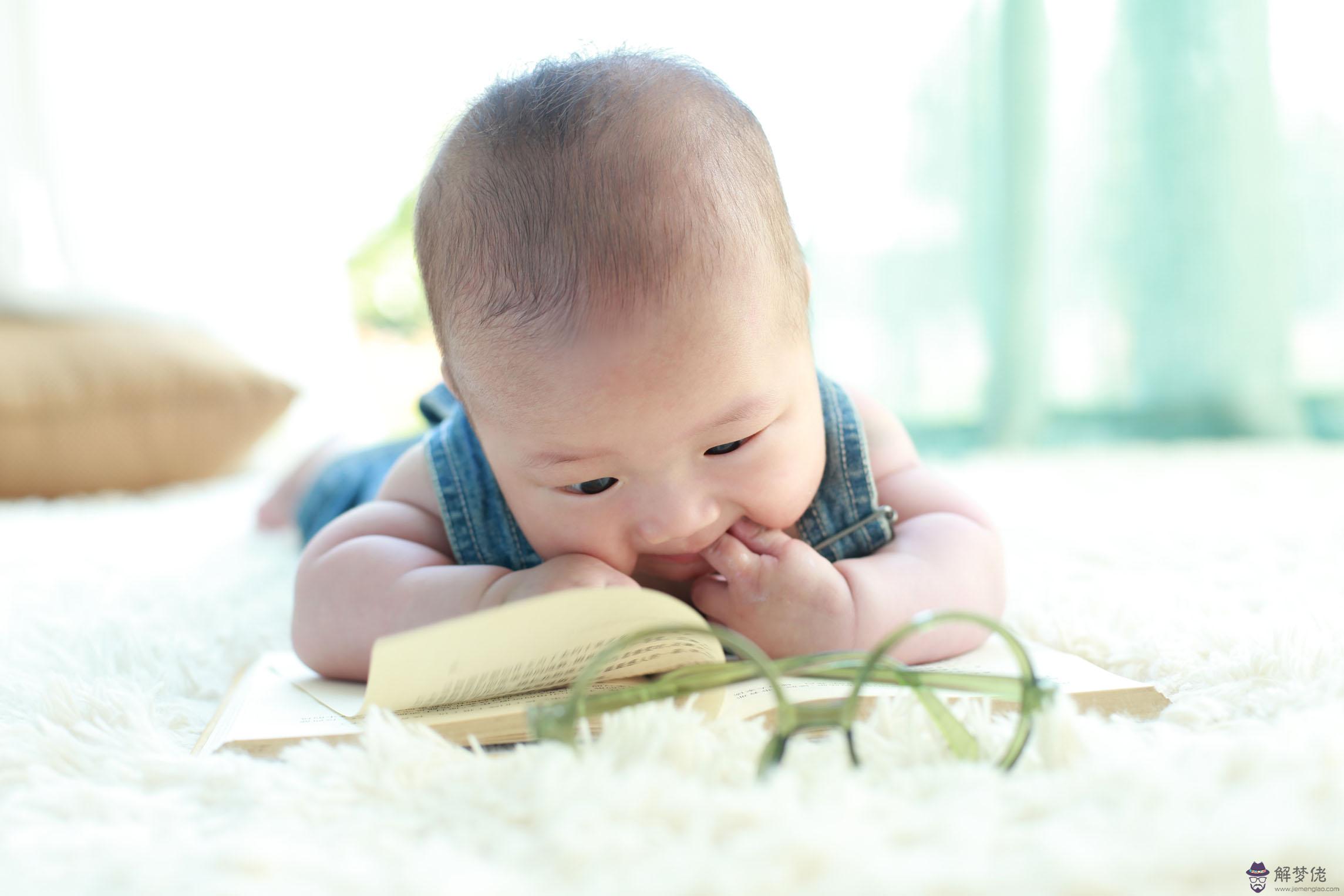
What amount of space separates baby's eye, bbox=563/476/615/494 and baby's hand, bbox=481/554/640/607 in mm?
45

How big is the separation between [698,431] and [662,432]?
27mm

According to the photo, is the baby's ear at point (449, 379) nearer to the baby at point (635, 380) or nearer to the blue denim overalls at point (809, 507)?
the baby at point (635, 380)

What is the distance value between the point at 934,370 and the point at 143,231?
207 cm

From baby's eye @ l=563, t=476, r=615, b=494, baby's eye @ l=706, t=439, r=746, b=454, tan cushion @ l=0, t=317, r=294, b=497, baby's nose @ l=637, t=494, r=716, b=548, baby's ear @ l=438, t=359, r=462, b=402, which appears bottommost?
tan cushion @ l=0, t=317, r=294, b=497

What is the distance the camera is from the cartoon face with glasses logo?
372 mm

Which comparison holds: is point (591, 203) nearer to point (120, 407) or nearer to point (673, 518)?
point (673, 518)

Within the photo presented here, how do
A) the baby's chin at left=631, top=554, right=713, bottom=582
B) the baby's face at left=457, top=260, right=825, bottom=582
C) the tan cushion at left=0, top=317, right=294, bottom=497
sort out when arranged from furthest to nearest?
the tan cushion at left=0, top=317, right=294, bottom=497 < the baby's chin at left=631, top=554, right=713, bottom=582 < the baby's face at left=457, top=260, right=825, bottom=582

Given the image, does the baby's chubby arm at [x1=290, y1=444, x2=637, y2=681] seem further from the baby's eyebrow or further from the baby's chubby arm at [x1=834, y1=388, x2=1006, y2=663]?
the baby's chubby arm at [x1=834, y1=388, x2=1006, y2=663]

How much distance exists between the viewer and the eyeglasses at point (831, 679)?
47 centimetres

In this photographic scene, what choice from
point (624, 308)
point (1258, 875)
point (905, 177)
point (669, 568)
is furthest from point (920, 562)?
point (905, 177)

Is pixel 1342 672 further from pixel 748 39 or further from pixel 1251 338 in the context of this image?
pixel 748 39

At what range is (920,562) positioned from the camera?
0.78 metres

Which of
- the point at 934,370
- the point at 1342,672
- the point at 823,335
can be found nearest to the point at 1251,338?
the point at 934,370

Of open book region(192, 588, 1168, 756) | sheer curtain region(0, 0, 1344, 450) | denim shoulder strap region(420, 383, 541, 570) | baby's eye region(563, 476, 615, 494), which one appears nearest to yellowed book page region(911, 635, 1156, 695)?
open book region(192, 588, 1168, 756)
